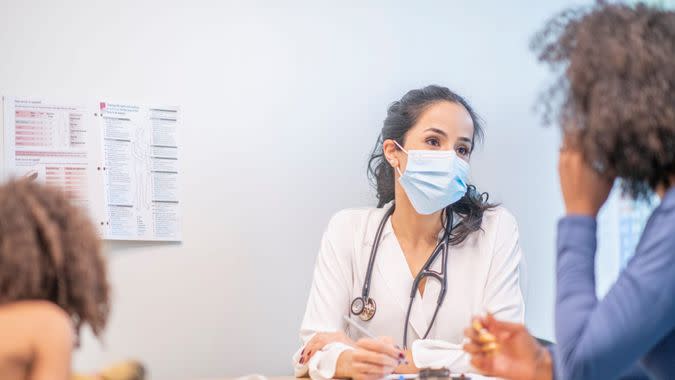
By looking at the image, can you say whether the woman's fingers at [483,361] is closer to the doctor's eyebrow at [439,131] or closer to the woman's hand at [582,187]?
the woman's hand at [582,187]

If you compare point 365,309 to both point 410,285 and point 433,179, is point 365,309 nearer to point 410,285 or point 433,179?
point 410,285

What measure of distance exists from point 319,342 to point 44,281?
905 millimetres

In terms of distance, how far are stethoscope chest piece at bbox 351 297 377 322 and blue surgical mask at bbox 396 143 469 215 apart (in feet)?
1.02

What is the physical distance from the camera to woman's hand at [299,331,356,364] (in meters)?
1.67

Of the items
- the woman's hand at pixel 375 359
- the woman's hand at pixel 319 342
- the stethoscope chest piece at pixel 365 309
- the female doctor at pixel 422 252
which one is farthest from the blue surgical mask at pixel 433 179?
the woman's hand at pixel 375 359

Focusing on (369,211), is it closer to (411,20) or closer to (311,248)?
(311,248)

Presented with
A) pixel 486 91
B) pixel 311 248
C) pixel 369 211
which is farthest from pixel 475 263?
pixel 486 91

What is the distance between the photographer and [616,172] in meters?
0.98

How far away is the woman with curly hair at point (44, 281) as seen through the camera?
84cm

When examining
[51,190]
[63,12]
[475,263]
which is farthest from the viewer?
[63,12]

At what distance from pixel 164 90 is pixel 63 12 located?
1.25 ft

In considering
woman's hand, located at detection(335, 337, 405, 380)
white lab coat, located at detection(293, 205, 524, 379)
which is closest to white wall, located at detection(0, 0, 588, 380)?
white lab coat, located at detection(293, 205, 524, 379)

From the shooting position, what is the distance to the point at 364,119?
2326mm

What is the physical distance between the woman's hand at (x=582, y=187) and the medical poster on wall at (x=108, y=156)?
1.42 metres
